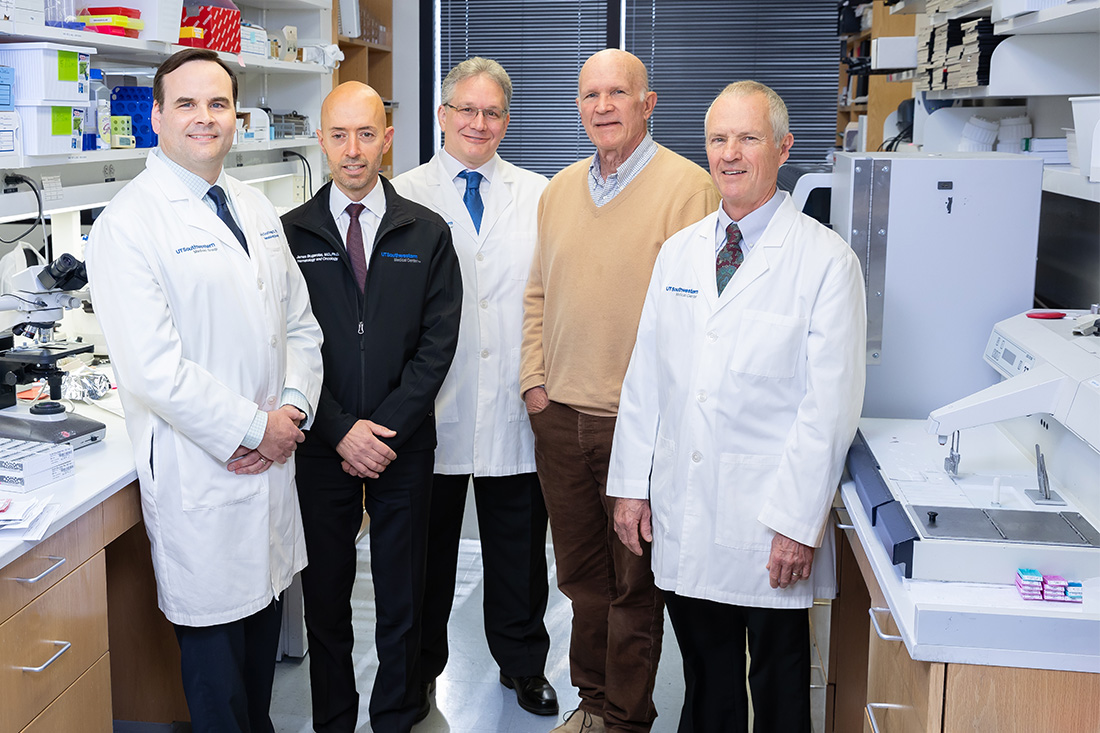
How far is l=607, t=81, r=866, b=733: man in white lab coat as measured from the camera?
1836mm

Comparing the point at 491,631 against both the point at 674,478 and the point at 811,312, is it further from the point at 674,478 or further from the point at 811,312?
the point at 811,312

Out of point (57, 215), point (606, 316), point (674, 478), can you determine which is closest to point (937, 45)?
point (606, 316)

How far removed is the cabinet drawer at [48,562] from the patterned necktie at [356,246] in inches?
29.5

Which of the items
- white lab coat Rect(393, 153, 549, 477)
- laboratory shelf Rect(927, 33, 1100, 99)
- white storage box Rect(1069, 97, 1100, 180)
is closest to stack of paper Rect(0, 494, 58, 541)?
white lab coat Rect(393, 153, 549, 477)

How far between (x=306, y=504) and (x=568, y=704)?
0.95 metres

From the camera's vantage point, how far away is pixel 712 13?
622 centimetres

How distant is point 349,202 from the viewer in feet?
7.74

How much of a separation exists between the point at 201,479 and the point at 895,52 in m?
3.69

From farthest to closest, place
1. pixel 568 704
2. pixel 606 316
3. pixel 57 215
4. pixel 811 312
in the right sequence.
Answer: pixel 57 215, pixel 568 704, pixel 606 316, pixel 811 312

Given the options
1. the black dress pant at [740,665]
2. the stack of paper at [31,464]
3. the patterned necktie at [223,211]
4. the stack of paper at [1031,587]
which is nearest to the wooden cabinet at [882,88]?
the black dress pant at [740,665]

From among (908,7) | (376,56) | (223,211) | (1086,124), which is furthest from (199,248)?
(376,56)

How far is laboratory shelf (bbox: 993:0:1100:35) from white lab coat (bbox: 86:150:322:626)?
1843mm

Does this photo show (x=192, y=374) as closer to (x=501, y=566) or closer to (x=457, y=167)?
(x=457, y=167)

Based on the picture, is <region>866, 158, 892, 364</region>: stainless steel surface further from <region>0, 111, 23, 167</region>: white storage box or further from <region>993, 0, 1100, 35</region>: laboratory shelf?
<region>0, 111, 23, 167</region>: white storage box
